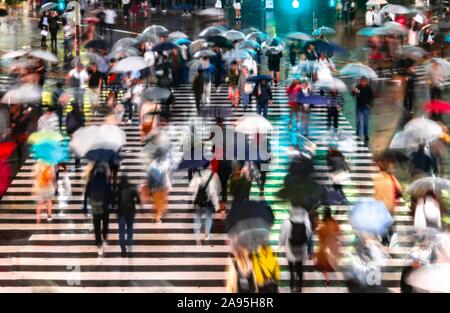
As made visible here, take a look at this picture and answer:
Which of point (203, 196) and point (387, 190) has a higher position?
point (387, 190)

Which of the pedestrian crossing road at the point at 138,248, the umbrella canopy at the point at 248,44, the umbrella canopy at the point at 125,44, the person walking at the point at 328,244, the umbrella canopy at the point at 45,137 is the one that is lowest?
the pedestrian crossing road at the point at 138,248

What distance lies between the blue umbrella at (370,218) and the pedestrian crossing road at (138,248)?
870 millimetres

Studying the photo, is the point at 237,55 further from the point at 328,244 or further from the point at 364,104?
the point at 328,244

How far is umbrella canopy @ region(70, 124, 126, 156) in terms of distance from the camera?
13809 mm

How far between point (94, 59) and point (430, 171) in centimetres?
1263

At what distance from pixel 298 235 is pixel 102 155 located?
13.1 feet

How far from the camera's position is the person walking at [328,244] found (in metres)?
11.1

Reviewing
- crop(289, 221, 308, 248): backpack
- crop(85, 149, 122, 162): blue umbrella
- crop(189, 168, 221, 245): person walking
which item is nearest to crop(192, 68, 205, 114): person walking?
crop(189, 168, 221, 245): person walking

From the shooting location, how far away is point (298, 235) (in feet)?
36.1

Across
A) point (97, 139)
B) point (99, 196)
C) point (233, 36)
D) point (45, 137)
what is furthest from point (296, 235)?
point (233, 36)

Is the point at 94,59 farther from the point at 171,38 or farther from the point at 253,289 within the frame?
the point at 253,289

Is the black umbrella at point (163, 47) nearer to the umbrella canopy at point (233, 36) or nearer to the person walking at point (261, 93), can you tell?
the umbrella canopy at point (233, 36)

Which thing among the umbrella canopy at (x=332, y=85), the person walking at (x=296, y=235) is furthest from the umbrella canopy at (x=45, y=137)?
the umbrella canopy at (x=332, y=85)

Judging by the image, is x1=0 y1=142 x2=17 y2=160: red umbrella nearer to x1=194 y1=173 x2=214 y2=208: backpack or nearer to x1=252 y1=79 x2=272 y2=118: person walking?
x1=194 y1=173 x2=214 y2=208: backpack
